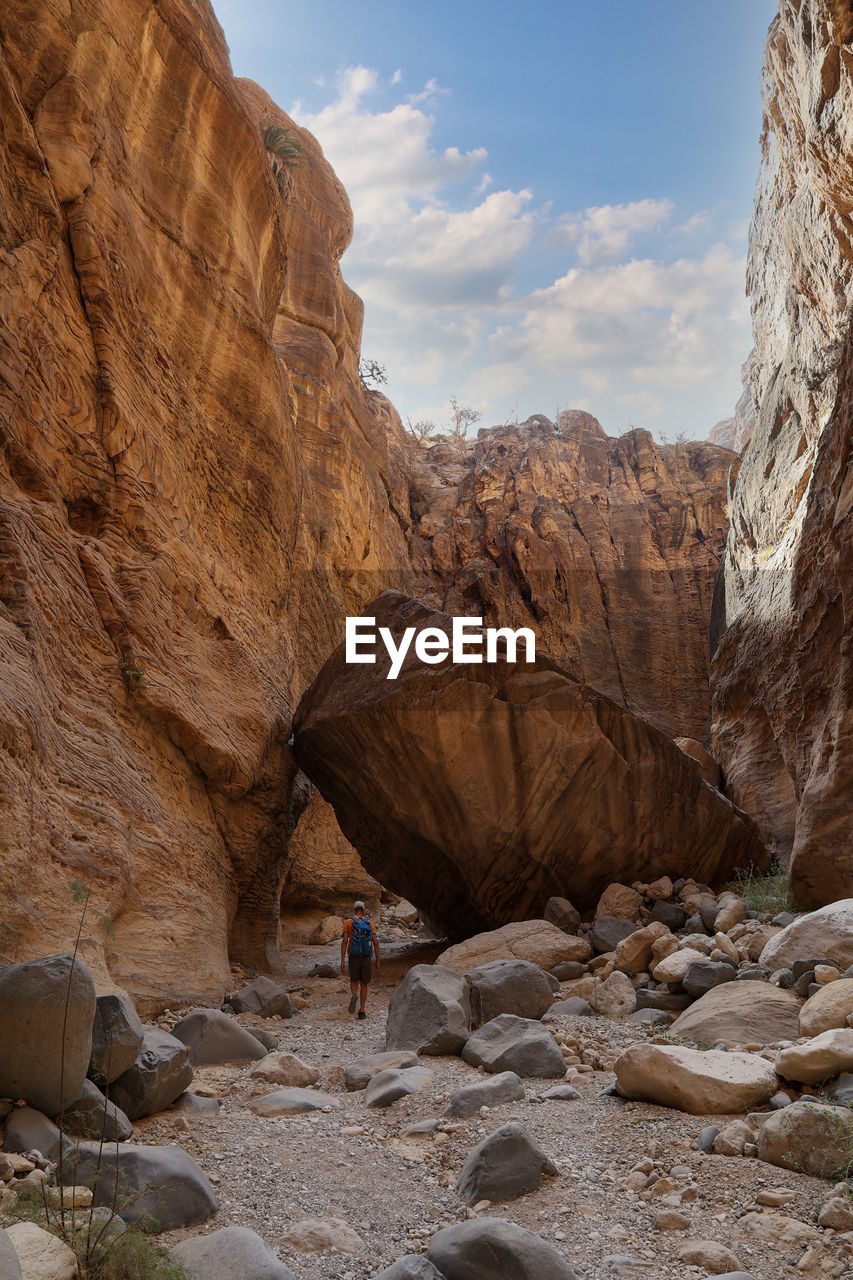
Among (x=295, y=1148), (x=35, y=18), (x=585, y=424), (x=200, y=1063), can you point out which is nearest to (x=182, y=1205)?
(x=295, y=1148)

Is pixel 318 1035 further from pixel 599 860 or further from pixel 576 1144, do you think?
Answer: pixel 599 860

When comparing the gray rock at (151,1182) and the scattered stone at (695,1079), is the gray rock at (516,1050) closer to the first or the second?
the scattered stone at (695,1079)

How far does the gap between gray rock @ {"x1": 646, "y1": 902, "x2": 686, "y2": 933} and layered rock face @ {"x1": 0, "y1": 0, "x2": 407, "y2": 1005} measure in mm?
5197

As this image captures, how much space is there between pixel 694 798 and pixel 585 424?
24936 mm

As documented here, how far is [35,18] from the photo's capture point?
8.68 m

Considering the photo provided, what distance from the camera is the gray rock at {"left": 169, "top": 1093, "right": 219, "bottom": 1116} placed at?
16.1 ft

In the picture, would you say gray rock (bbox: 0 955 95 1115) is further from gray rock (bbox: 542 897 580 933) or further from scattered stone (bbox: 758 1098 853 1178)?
gray rock (bbox: 542 897 580 933)

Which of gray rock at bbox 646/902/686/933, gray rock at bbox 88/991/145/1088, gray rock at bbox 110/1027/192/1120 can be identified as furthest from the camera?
gray rock at bbox 646/902/686/933

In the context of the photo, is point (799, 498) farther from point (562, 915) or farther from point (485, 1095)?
point (485, 1095)

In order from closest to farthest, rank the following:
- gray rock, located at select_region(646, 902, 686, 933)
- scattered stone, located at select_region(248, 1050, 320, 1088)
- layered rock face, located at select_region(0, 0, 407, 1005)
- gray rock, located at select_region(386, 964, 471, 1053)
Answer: scattered stone, located at select_region(248, 1050, 320, 1088) → gray rock, located at select_region(386, 964, 471, 1053) → layered rock face, located at select_region(0, 0, 407, 1005) → gray rock, located at select_region(646, 902, 686, 933)

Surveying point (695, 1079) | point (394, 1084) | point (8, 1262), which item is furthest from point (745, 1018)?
point (8, 1262)

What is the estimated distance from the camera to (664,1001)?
7.45 m

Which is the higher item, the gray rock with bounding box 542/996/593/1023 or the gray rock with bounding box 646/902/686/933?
the gray rock with bounding box 646/902/686/933

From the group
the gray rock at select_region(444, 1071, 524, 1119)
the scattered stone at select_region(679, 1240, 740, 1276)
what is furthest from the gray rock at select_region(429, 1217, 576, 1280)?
the gray rock at select_region(444, 1071, 524, 1119)
